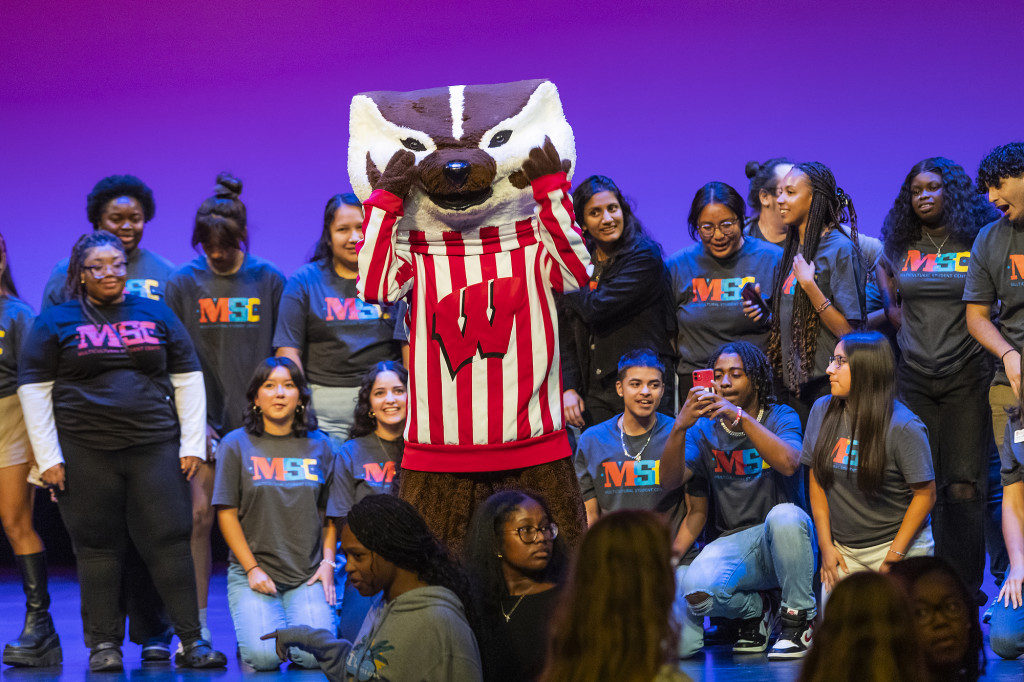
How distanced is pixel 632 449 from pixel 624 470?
3.2 inches

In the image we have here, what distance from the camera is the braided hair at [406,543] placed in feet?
8.45

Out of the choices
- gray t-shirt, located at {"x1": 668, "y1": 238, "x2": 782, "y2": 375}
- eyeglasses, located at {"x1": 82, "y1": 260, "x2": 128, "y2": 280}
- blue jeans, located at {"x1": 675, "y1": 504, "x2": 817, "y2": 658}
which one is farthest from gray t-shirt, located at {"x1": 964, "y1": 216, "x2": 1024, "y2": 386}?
eyeglasses, located at {"x1": 82, "y1": 260, "x2": 128, "y2": 280}

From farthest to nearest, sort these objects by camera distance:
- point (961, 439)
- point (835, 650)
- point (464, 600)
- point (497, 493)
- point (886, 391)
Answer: point (961, 439) < point (886, 391) < point (497, 493) < point (464, 600) < point (835, 650)

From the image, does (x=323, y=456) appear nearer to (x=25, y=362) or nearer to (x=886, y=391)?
(x=25, y=362)

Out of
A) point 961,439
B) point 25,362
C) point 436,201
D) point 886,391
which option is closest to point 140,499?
point 25,362

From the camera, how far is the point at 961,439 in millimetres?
4402

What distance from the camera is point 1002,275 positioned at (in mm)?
4211

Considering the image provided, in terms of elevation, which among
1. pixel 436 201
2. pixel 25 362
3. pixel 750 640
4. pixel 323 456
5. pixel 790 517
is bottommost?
pixel 750 640

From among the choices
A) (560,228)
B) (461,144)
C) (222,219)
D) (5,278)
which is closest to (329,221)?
(222,219)

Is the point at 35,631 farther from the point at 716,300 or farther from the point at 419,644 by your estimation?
the point at 716,300

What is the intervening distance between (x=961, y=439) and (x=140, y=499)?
113 inches

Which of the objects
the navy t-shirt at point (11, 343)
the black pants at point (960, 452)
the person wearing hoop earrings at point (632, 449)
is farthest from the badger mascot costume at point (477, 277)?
the navy t-shirt at point (11, 343)

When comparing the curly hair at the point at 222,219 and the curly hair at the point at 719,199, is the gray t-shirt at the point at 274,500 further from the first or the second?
the curly hair at the point at 719,199

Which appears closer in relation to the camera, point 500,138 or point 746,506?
point 500,138
